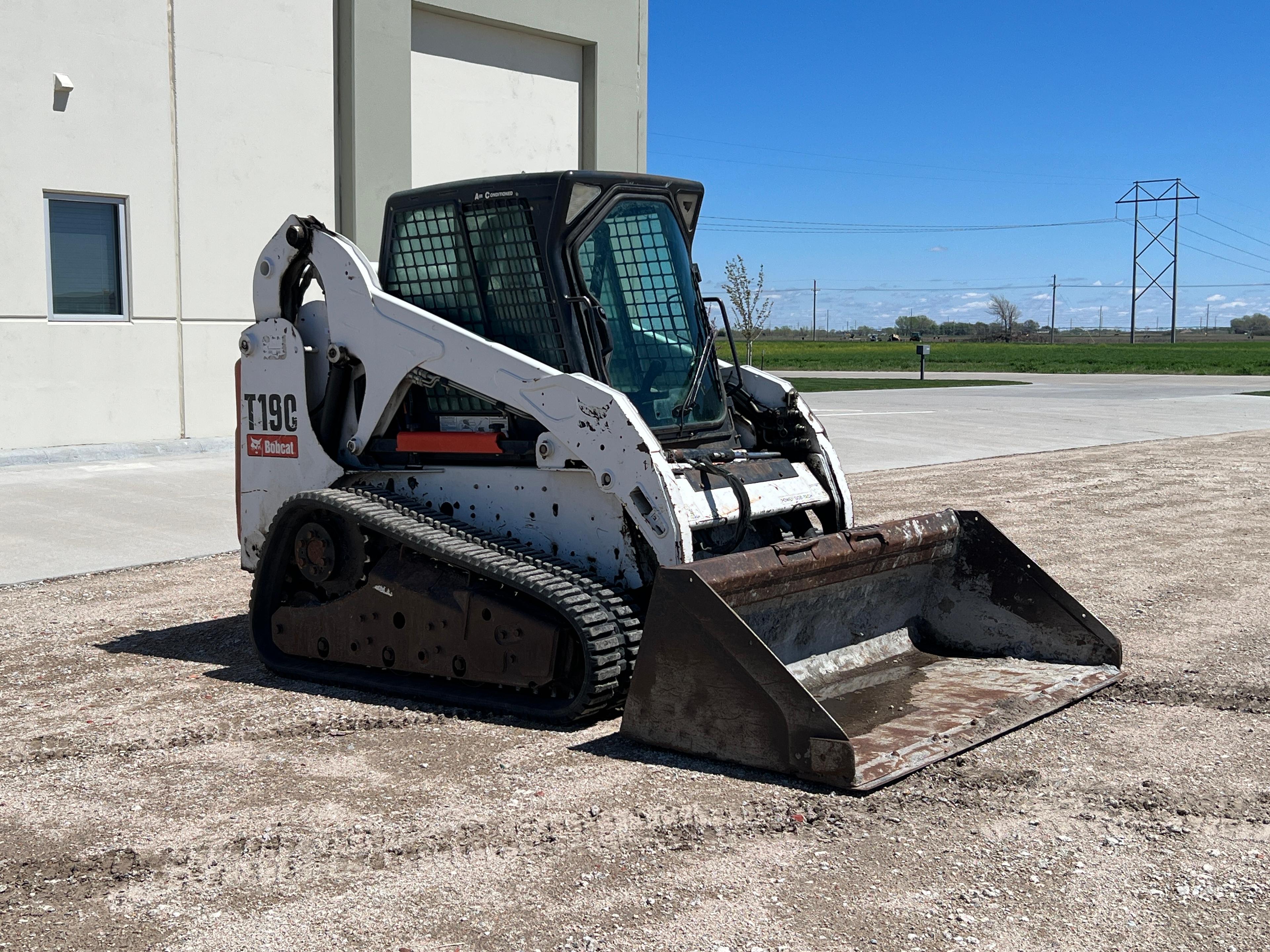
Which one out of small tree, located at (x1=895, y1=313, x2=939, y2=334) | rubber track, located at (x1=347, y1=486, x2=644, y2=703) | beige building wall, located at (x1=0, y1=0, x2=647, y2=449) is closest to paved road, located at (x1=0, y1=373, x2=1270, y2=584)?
beige building wall, located at (x1=0, y1=0, x2=647, y2=449)

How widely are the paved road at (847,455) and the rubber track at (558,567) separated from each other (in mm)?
3799

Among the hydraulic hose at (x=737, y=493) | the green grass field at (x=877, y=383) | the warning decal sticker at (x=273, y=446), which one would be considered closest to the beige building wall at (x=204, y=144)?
the warning decal sticker at (x=273, y=446)

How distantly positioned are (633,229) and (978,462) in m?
11.3

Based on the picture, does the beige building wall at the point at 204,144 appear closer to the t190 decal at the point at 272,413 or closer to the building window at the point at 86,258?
the building window at the point at 86,258

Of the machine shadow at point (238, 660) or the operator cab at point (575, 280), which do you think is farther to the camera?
the operator cab at point (575, 280)

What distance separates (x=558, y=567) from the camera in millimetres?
5680

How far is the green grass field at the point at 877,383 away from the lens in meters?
34.3

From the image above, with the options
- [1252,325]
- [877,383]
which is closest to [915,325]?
[1252,325]

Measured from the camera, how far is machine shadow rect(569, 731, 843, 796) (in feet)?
15.6

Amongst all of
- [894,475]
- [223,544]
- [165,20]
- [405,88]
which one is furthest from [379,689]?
[405,88]

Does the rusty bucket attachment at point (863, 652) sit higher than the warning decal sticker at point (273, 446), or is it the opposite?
the warning decal sticker at point (273, 446)

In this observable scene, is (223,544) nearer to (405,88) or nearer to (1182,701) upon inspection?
(1182,701)

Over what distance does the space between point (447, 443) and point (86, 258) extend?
10.1 meters

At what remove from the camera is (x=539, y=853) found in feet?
13.7
